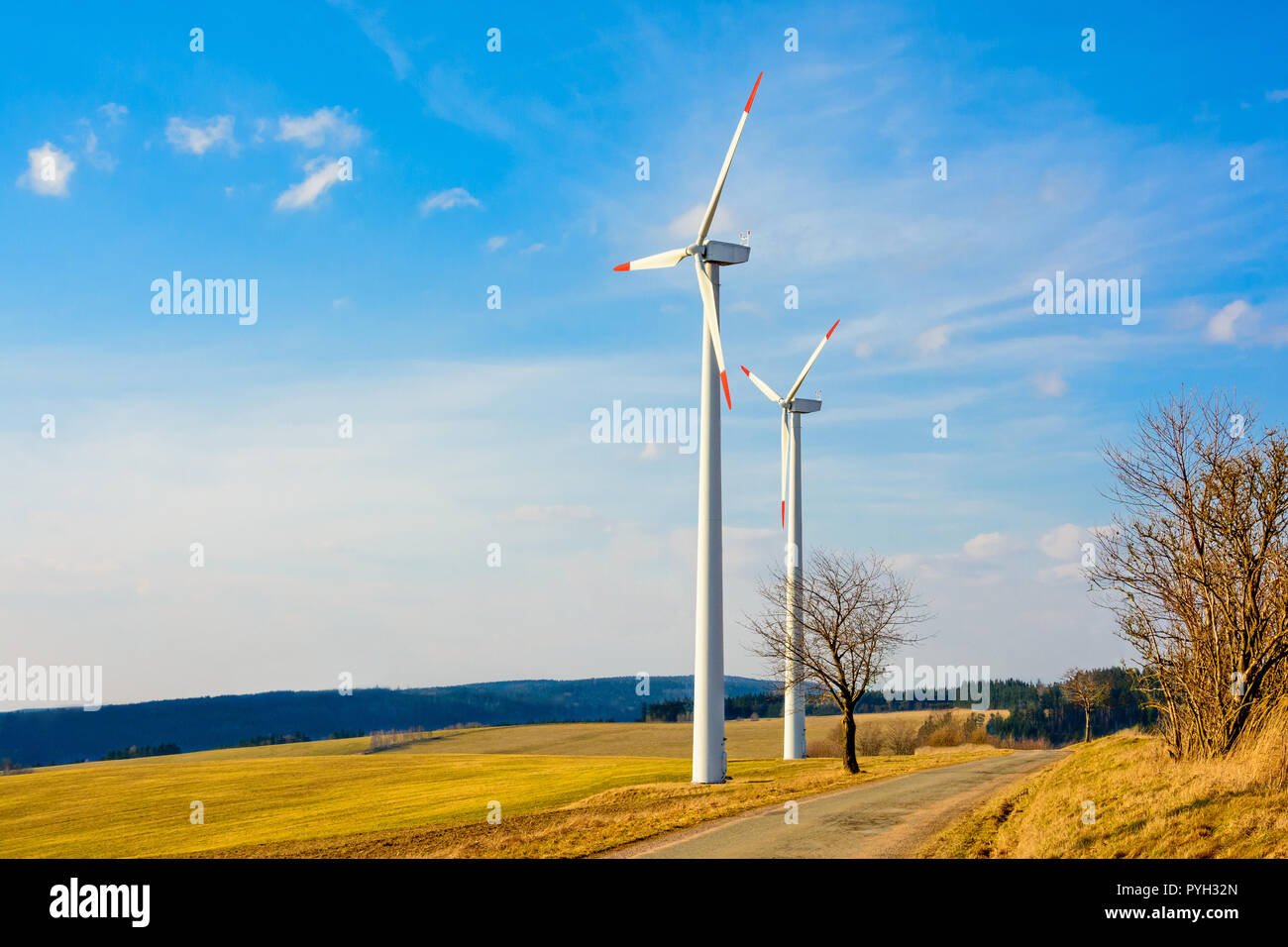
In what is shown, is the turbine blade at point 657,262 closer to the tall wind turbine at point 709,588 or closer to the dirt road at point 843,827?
the tall wind turbine at point 709,588

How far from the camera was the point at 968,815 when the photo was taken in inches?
930

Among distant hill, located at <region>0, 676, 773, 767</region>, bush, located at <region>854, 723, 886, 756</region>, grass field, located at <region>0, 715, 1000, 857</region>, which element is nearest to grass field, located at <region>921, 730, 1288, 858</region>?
grass field, located at <region>0, 715, 1000, 857</region>

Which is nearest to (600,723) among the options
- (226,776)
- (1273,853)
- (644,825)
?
(226,776)

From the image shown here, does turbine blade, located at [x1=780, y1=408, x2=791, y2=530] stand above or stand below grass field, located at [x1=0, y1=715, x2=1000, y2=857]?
above

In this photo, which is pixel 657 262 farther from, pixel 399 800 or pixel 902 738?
pixel 902 738

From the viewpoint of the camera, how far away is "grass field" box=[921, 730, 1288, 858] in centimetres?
1728

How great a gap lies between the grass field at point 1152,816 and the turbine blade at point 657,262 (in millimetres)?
25742

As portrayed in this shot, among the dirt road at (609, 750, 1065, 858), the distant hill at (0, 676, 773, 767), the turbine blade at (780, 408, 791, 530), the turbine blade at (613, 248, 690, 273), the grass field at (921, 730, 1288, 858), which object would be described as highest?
the turbine blade at (613, 248, 690, 273)

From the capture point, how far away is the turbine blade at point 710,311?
121ft

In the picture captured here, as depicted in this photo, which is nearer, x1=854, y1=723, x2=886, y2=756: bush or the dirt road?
the dirt road

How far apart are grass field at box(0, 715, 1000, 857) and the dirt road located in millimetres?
1426

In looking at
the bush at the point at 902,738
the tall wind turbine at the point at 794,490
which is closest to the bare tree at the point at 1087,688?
the bush at the point at 902,738

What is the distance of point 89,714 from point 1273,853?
7654 inches

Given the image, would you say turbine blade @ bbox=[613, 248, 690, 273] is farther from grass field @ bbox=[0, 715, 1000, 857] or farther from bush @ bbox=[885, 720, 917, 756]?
bush @ bbox=[885, 720, 917, 756]
